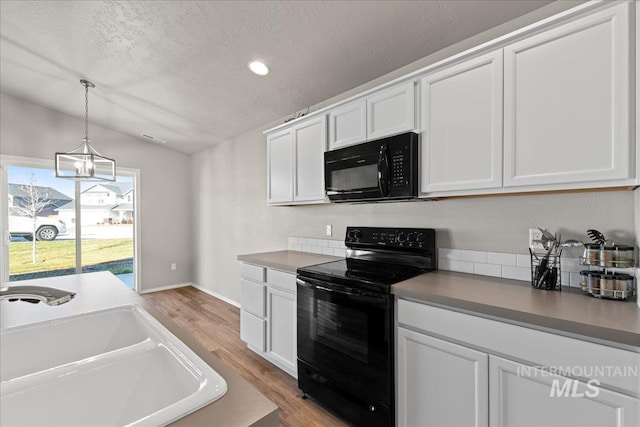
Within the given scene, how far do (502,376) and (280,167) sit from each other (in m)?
2.30

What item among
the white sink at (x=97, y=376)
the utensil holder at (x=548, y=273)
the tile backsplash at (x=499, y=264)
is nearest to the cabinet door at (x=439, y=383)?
the utensil holder at (x=548, y=273)

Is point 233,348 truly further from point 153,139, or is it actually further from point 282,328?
point 153,139

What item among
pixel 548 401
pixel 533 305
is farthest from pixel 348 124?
pixel 548 401

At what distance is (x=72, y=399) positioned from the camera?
0.83 meters

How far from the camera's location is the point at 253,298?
2.60 meters

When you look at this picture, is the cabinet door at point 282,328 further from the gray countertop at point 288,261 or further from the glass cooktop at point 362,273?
the glass cooktop at point 362,273

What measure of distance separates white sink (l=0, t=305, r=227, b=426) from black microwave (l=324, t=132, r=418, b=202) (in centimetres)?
147

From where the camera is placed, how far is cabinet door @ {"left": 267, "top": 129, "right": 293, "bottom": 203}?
2.73 m

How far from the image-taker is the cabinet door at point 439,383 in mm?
1289

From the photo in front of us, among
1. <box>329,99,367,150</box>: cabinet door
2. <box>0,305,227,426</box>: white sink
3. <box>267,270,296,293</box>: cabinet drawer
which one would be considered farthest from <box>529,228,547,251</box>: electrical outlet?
<box>0,305,227,426</box>: white sink

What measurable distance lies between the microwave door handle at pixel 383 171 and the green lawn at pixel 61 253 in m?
4.61

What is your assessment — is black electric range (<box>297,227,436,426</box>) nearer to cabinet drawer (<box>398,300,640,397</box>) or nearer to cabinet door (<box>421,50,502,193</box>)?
cabinet drawer (<box>398,300,640,397</box>)

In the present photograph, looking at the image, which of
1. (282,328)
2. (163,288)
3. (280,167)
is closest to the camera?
(282,328)

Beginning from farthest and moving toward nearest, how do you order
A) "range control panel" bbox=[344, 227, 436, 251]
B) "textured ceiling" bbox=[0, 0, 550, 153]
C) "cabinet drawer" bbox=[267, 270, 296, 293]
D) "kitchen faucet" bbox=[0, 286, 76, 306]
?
"cabinet drawer" bbox=[267, 270, 296, 293] → "range control panel" bbox=[344, 227, 436, 251] → "textured ceiling" bbox=[0, 0, 550, 153] → "kitchen faucet" bbox=[0, 286, 76, 306]
